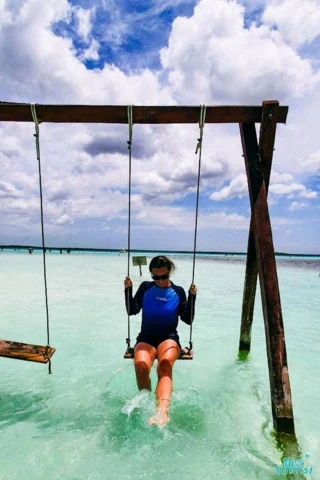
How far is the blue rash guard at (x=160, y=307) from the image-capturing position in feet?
12.9

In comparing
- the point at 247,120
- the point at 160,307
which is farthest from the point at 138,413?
the point at 247,120

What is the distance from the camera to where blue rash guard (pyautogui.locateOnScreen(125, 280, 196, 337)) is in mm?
3920

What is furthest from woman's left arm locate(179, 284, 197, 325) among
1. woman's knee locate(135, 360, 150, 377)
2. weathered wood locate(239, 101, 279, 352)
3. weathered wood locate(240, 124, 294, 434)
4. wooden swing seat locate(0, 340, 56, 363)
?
wooden swing seat locate(0, 340, 56, 363)

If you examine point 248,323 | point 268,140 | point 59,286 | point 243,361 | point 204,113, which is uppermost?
point 204,113

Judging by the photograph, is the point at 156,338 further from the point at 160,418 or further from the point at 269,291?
the point at 269,291

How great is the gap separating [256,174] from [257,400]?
3305mm

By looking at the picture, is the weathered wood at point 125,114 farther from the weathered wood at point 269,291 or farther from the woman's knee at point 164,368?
the woman's knee at point 164,368

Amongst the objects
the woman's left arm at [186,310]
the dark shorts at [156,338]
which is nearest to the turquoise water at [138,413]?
the dark shorts at [156,338]

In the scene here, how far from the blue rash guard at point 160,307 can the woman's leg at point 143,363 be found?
9.7 inches

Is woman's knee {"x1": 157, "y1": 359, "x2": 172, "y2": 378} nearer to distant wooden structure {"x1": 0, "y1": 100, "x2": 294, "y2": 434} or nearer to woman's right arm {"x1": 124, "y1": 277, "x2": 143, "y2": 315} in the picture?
woman's right arm {"x1": 124, "y1": 277, "x2": 143, "y2": 315}

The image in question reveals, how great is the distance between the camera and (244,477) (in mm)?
2828

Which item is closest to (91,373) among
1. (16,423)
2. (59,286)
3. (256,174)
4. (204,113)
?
(16,423)

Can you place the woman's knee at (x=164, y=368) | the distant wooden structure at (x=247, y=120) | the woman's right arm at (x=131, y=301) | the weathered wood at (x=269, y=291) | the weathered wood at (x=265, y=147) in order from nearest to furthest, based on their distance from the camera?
the weathered wood at (x=269, y=291), the woman's knee at (x=164, y=368), the distant wooden structure at (x=247, y=120), the weathered wood at (x=265, y=147), the woman's right arm at (x=131, y=301)

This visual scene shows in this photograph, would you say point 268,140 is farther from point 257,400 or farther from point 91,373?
point 91,373
